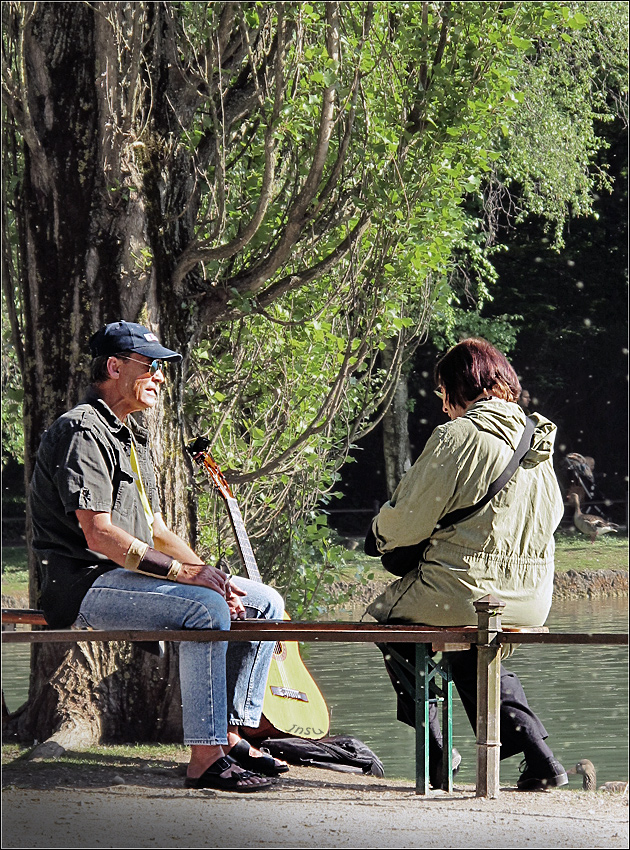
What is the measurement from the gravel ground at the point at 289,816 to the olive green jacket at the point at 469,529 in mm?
669

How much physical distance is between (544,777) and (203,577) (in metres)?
1.51

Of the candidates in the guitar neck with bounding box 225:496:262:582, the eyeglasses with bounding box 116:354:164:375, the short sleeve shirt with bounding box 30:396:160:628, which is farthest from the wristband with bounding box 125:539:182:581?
the guitar neck with bounding box 225:496:262:582

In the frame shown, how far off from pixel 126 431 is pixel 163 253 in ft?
5.41

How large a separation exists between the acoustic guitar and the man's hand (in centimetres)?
128

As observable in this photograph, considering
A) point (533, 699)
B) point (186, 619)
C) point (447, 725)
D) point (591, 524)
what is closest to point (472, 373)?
point (447, 725)

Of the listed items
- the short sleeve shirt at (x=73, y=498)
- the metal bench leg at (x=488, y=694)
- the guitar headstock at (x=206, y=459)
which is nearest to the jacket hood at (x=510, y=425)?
the metal bench leg at (x=488, y=694)

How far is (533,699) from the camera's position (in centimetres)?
1012

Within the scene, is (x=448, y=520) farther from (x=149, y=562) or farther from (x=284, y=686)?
(x=284, y=686)

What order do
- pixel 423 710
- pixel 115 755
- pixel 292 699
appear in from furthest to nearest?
pixel 292 699, pixel 115 755, pixel 423 710

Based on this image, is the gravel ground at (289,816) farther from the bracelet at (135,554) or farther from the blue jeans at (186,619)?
the bracelet at (135,554)

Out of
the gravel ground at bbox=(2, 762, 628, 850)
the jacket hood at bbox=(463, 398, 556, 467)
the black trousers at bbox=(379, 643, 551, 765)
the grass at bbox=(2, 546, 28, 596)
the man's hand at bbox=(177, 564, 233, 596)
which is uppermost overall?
the jacket hood at bbox=(463, 398, 556, 467)

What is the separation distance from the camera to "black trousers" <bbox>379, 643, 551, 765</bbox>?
191 inches

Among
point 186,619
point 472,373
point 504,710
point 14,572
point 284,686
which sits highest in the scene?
point 472,373

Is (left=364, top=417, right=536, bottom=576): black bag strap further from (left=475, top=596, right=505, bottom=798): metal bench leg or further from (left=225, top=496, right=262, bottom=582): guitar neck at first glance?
(left=225, top=496, right=262, bottom=582): guitar neck
